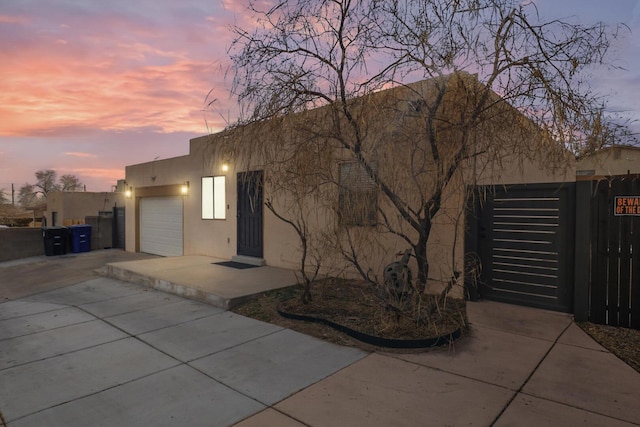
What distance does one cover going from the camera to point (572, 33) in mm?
3789

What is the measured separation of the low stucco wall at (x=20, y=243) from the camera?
40.2ft

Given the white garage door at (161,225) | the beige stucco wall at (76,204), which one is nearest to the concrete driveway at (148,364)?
the white garage door at (161,225)

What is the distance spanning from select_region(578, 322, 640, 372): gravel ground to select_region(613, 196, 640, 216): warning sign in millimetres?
1373

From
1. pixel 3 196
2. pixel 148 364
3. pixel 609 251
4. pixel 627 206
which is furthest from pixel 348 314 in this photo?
pixel 3 196

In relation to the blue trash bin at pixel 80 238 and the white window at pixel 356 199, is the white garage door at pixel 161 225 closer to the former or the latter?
the blue trash bin at pixel 80 238

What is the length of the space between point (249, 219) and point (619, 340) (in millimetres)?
7321

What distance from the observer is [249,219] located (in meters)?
9.22

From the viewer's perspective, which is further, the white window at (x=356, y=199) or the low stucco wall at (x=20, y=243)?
the low stucco wall at (x=20, y=243)

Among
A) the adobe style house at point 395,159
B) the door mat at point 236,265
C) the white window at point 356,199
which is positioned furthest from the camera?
the door mat at point 236,265

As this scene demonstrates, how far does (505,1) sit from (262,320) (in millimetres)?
4692

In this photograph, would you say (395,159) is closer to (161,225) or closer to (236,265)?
(236,265)

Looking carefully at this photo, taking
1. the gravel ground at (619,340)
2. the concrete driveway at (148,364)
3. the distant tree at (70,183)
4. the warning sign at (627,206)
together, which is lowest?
the concrete driveway at (148,364)

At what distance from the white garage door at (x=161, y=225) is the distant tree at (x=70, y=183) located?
54.1m

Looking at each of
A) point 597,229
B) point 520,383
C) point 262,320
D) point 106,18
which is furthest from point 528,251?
point 106,18
